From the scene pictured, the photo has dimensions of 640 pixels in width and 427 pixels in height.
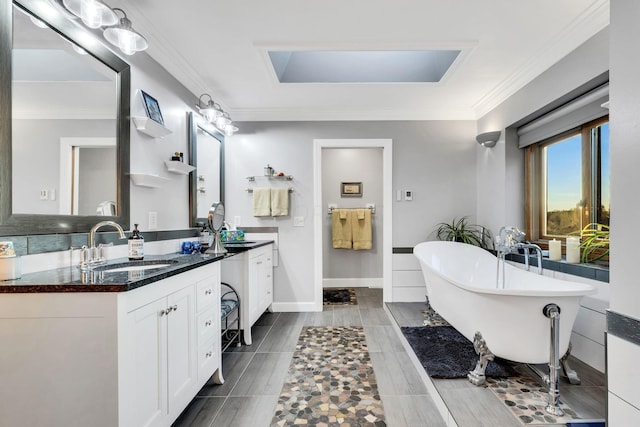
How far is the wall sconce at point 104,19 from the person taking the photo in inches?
52.5

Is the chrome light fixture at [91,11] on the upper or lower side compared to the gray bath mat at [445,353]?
upper

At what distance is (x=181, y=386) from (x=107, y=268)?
688 mm

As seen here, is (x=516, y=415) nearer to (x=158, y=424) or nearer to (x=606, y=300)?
(x=606, y=300)

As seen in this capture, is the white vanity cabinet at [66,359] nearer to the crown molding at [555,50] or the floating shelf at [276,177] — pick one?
the floating shelf at [276,177]

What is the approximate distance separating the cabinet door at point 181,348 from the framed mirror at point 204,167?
1.28 m

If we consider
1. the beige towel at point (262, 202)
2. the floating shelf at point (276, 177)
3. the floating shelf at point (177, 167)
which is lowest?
the beige towel at point (262, 202)

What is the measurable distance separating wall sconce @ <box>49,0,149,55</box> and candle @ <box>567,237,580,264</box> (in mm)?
3028

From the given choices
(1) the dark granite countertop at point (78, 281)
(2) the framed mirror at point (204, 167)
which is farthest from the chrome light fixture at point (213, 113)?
(1) the dark granite countertop at point (78, 281)

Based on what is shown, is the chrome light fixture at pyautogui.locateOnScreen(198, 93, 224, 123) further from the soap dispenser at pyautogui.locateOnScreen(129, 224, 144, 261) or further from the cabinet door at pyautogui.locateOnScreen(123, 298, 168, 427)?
the cabinet door at pyautogui.locateOnScreen(123, 298, 168, 427)

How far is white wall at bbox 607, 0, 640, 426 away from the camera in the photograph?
89cm

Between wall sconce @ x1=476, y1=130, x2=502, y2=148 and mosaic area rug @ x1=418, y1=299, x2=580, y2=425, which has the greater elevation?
wall sconce @ x1=476, y1=130, x2=502, y2=148

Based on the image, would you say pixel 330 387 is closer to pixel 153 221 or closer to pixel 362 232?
pixel 153 221

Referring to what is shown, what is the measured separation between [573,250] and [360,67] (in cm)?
230

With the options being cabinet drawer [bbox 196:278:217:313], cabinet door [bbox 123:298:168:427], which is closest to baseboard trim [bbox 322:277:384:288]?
cabinet drawer [bbox 196:278:217:313]
